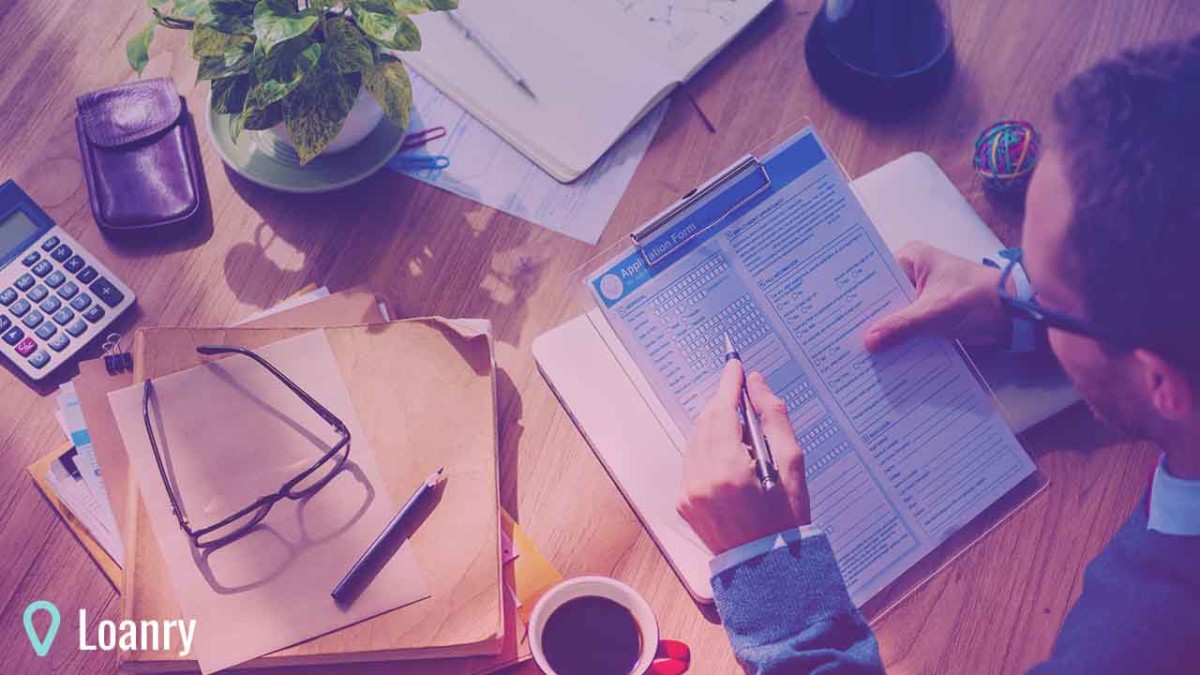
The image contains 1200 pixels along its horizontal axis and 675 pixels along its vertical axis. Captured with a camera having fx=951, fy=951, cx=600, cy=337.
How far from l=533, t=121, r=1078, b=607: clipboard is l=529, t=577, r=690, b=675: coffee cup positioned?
0.08 metres

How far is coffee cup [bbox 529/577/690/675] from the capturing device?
2.62 ft

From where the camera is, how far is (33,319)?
0.92 m

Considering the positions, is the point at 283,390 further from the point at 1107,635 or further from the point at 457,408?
the point at 1107,635

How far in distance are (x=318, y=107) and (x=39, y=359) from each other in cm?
37

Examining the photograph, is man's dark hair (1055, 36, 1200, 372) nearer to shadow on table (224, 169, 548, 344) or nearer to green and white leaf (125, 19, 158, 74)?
shadow on table (224, 169, 548, 344)

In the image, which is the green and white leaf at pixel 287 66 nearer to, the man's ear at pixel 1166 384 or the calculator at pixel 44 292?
the calculator at pixel 44 292

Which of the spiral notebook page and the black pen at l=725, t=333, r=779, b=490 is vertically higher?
the spiral notebook page

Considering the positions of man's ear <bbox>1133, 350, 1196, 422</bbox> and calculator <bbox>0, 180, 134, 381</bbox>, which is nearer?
man's ear <bbox>1133, 350, 1196, 422</bbox>

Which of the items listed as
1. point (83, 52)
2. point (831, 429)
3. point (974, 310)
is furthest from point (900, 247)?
point (83, 52)

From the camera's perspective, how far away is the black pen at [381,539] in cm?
82

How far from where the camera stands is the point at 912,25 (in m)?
0.98

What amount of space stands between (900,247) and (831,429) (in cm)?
22

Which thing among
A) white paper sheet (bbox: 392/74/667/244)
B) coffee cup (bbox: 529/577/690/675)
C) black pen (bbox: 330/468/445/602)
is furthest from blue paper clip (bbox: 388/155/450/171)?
coffee cup (bbox: 529/577/690/675)

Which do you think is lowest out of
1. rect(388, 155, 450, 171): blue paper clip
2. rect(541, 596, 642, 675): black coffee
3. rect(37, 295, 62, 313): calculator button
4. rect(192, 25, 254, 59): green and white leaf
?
rect(541, 596, 642, 675): black coffee
